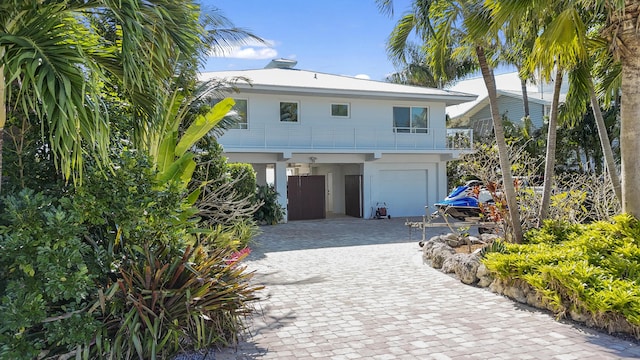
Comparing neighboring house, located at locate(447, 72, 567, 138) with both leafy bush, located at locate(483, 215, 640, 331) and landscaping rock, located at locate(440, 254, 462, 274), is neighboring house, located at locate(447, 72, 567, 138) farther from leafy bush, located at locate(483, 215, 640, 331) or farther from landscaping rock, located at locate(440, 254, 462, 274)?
leafy bush, located at locate(483, 215, 640, 331)

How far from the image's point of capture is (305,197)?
2203 centimetres

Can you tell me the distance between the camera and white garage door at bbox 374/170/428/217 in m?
22.7

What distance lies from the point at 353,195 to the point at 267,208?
566 cm

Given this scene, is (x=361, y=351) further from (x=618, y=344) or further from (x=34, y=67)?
(x=34, y=67)

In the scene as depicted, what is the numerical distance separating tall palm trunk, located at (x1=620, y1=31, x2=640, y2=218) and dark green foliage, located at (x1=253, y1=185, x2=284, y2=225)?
13.5 meters

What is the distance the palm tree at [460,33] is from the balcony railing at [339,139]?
420 inches

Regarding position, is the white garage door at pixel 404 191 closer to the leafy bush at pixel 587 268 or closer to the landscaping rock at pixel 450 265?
the landscaping rock at pixel 450 265

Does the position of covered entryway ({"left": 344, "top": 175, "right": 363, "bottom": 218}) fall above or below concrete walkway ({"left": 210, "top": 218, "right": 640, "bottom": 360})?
above

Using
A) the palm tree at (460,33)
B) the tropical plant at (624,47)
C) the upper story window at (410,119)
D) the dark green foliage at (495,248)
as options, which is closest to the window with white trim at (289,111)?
the upper story window at (410,119)

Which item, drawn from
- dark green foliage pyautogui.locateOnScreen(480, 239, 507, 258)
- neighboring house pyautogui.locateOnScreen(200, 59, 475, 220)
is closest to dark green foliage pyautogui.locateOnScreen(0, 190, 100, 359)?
dark green foliage pyautogui.locateOnScreen(480, 239, 507, 258)

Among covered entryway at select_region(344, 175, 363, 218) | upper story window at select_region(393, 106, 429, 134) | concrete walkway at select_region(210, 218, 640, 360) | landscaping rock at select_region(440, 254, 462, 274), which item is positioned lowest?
concrete walkway at select_region(210, 218, 640, 360)

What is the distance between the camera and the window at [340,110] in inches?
841

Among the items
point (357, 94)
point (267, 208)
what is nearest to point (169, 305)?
point (267, 208)

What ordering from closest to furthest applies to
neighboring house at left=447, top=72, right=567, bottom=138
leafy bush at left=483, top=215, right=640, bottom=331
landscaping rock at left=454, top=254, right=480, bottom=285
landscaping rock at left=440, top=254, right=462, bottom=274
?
leafy bush at left=483, top=215, right=640, bottom=331 < landscaping rock at left=454, top=254, right=480, bottom=285 < landscaping rock at left=440, top=254, right=462, bottom=274 < neighboring house at left=447, top=72, right=567, bottom=138
